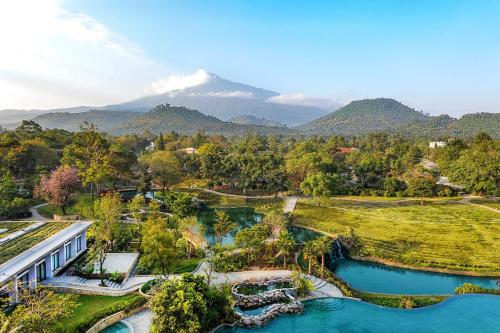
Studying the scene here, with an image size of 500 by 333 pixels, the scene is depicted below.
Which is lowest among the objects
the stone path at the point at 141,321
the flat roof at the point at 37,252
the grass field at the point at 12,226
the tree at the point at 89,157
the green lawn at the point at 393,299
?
the green lawn at the point at 393,299

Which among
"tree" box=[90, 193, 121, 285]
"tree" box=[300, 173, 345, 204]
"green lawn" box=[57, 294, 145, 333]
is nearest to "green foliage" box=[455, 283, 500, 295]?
"green lawn" box=[57, 294, 145, 333]

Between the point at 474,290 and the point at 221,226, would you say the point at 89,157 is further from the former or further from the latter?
the point at 474,290

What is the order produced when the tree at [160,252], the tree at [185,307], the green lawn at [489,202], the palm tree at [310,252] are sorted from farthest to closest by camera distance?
the green lawn at [489,202]
the palm tree at [310,252]
the tree at [160,252]
the tree at [185,307]

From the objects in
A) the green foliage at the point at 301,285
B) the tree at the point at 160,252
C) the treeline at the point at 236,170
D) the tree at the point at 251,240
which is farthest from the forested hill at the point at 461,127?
the tree at the point at 160,252

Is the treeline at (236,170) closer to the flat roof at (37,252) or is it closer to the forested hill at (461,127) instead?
the flat roof at (37,252)

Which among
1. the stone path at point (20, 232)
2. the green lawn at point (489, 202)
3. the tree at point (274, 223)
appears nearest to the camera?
the stone path at point (20, 232)

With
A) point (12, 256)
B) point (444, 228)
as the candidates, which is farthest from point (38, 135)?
point (444, 228)

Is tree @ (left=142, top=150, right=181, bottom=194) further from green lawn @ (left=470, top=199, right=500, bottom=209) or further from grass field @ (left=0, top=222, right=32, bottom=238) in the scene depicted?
green lawn @ (left=470, top=199, right=500, bottom=209)
